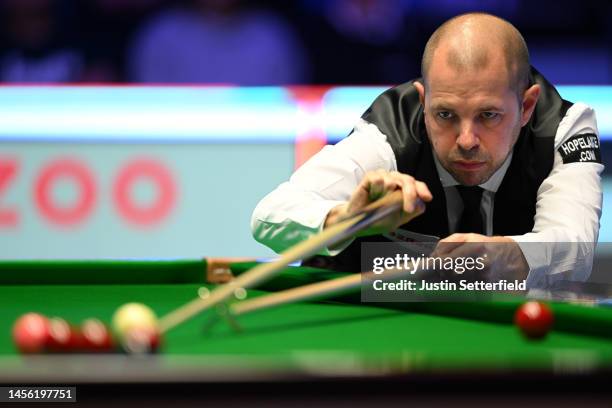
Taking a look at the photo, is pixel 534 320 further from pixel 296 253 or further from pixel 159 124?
pixel 159 124

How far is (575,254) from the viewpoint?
2.85m

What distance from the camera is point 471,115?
2.77 m

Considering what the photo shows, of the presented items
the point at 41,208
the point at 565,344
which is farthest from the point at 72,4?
the point at 565,344

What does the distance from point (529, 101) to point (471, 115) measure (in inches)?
12.3

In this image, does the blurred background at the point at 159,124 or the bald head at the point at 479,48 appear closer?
the bald head at the point at 479,48

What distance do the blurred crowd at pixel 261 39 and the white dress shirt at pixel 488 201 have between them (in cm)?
342

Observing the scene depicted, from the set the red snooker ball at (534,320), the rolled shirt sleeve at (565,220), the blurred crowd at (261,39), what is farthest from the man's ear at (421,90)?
the blurred crowd at (261,39)

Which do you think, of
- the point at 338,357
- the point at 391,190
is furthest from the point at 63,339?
the point at 391,190

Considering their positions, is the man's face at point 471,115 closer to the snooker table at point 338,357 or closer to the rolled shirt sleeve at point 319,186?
the rolled shirt sleeve at point 319,186

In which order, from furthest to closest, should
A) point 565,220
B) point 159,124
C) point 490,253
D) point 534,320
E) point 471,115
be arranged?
point 159,124
point 565,220
point 471,115
point 490,253
point 534,320

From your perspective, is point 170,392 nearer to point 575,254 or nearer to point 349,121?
point 575,254

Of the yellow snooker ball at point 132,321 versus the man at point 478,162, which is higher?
the man at point 478,162

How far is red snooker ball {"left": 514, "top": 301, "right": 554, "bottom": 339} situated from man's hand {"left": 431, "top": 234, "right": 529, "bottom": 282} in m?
0.57

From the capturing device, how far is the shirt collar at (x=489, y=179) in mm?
3057
